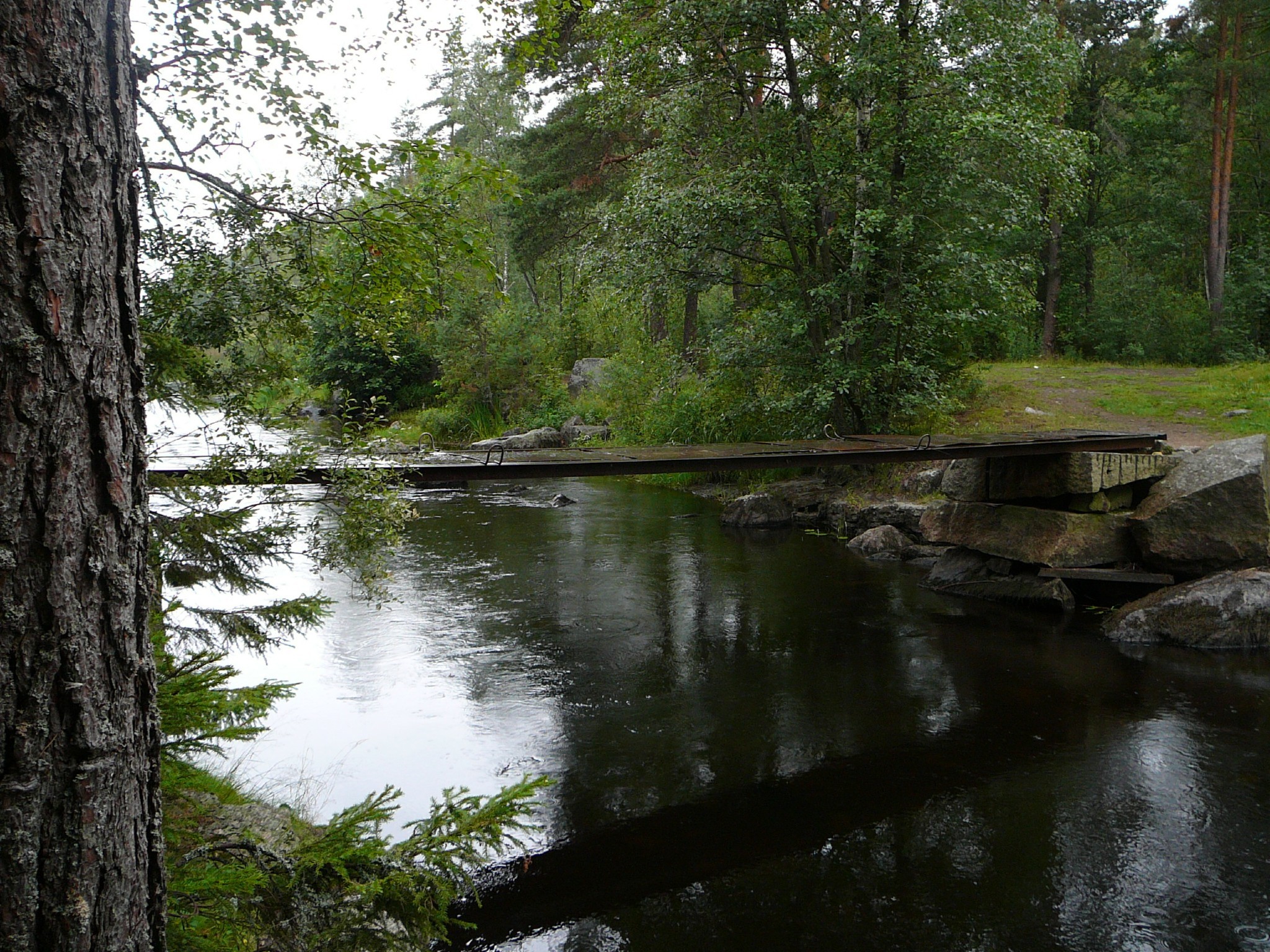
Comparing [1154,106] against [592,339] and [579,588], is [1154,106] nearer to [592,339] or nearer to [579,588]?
[592,339]

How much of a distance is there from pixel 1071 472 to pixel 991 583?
1588mm

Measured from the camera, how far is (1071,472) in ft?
30.0

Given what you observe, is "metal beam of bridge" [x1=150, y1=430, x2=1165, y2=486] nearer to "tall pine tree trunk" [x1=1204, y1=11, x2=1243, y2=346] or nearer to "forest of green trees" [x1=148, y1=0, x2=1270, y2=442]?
"forest of green trees" [x1=148, y1=0, x2=1270, y2=442]

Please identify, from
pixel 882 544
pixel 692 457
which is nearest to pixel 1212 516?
pixel 882 544

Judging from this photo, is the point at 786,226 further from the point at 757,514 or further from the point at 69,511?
the point at 69,511

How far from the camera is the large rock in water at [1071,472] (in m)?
9.08

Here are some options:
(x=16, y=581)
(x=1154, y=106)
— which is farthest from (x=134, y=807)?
(x=1154, y=106)

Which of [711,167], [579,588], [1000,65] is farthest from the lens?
[711,167]

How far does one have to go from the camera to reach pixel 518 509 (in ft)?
51.1

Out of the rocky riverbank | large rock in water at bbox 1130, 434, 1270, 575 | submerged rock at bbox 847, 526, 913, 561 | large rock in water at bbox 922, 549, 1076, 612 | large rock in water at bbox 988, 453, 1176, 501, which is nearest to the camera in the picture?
the rocky riverbank

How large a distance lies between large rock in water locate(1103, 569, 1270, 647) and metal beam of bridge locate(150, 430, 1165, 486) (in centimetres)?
166

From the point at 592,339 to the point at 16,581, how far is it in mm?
28624

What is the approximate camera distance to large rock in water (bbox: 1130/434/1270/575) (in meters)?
8.42

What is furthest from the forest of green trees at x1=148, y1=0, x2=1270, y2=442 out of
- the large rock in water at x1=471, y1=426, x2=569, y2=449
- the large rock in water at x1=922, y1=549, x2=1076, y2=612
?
the large rock in water at x1=922, y1=549, x2=1076, y2=612
